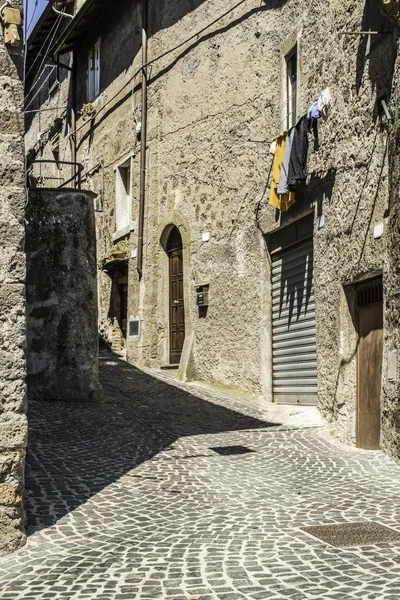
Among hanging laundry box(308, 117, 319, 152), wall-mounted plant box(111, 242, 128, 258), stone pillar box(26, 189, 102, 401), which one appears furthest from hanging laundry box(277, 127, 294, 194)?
wall-mounted plant box(111, 242, 128, 258)

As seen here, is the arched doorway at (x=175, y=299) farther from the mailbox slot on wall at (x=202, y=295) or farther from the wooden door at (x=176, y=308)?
the mailbox slot on wall at (x=202, y=295)

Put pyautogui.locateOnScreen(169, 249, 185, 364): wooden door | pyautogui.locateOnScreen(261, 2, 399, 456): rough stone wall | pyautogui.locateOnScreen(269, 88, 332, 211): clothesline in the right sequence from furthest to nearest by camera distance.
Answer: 1. pyautogui.locateOnScreen(169, 249, 185, 364): wooden door
2. pyautogui.locateOnScreen(269, 88, 332, 211): clothesline
3. pyautogui.locateOnScreen(261, 2, 399, 456): rough stone wall

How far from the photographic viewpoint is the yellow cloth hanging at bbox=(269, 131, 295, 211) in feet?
38.5

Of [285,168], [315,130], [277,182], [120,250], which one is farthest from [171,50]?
[315,130]

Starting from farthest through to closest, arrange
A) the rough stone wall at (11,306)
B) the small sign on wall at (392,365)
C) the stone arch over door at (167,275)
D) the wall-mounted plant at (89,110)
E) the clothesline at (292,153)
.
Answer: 1. the wall-mounted plant at (89,110)
2. the stone arch over door at (167,275)
3. the clothesline at (292,153)
4. the small sign on wall at (392,365)
5. the rough stone wall at (11,306)

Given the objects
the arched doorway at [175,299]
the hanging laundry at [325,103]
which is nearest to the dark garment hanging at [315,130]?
the hanging laundry at [325,103]

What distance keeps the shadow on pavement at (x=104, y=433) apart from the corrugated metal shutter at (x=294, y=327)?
1169 mm

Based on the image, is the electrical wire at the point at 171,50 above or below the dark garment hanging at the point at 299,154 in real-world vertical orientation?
above

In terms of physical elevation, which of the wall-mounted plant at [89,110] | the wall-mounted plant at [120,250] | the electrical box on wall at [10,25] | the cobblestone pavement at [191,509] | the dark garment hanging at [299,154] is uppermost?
the wall-mounted plant at [89,110]

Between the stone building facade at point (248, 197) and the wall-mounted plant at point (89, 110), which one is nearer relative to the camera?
the stone building facade at point (248, 197)

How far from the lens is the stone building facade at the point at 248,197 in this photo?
9.12 meters

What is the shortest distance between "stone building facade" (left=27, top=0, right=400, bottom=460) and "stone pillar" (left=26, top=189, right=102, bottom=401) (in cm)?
308

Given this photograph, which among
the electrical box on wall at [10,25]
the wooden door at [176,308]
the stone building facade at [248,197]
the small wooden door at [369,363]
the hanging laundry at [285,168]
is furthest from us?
the wooden door at [176,308]

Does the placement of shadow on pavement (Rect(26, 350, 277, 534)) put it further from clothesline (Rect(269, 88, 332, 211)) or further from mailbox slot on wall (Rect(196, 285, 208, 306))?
clothesline (Rect(269, 88, 332, 211))
